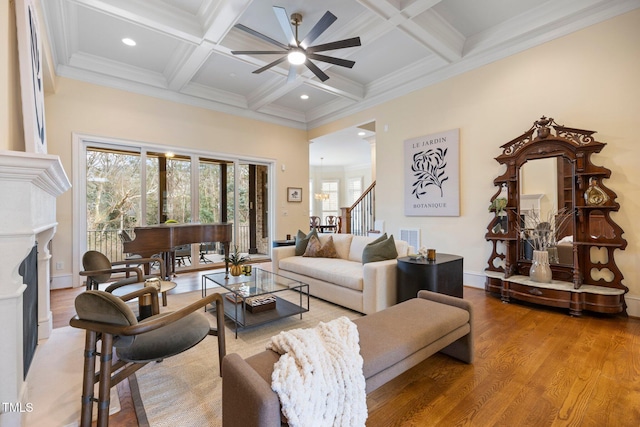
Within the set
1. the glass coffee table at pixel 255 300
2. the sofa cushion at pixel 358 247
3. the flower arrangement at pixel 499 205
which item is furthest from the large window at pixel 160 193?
the flower arrangement at pixel 499 205

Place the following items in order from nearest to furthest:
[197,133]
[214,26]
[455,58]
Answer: [214,26] → [455,58] → [197,133]

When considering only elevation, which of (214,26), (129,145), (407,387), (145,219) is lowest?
(407,387)

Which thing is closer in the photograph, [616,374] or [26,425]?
[26,425]

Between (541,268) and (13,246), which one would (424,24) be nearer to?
(541,268)

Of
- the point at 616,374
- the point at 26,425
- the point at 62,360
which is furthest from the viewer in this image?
the point at 62,360

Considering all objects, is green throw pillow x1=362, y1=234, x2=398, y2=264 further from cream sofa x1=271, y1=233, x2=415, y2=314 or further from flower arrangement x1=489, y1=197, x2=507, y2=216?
flower arrangement x1=489, y1=197, x2=507, y2=216

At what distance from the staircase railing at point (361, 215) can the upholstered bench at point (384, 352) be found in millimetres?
4170

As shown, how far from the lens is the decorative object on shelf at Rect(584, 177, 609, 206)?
3.03 m

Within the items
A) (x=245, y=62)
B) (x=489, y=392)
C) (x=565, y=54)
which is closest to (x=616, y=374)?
(x=489, y=392)

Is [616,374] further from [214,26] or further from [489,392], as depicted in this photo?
[214,26]

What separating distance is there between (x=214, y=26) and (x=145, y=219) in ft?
11.1

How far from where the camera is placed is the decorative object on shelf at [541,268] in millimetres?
3256

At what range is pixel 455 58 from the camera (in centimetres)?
408

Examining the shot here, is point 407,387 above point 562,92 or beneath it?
beneath
